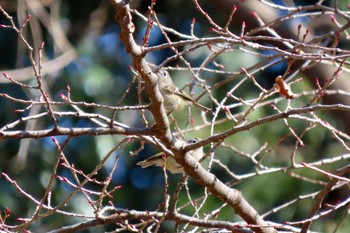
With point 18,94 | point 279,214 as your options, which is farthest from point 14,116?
point 279,214

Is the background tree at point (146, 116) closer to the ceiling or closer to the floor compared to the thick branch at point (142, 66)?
closer to the floor

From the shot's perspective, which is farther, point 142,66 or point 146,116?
point 146,116

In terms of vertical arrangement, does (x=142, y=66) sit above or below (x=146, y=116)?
above

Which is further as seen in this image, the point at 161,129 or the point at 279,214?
the point at 279,214

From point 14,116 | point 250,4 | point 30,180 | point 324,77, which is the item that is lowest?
point 30,180

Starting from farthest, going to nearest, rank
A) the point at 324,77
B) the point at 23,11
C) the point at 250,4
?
the point at 23,11
the point at 250,4
the point at 324,77

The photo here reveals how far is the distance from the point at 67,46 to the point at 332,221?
3164 mm

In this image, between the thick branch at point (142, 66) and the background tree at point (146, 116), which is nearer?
the thick branch at point (142, 66)

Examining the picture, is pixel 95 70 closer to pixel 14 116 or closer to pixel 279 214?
pixel 14 116

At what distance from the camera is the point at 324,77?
6.26 meters

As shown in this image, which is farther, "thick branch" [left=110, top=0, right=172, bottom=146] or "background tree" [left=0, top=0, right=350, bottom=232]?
"background tree" [left=0, top=0, right=350, bottom=232]

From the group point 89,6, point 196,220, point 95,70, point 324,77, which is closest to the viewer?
point 196,220

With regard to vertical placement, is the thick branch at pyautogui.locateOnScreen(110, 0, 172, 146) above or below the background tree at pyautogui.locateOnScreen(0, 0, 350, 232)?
above

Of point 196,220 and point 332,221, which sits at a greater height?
point 196,220
